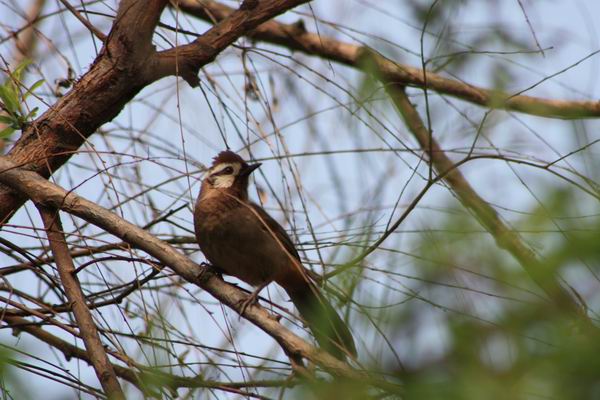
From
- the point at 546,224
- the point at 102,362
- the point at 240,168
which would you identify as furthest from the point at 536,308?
the point at 240,168

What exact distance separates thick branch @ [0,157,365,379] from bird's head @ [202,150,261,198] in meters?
1.72

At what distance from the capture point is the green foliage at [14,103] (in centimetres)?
329

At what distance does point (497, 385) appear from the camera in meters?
1.22

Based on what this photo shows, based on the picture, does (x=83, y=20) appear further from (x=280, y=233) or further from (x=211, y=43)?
(x=280, y=233)

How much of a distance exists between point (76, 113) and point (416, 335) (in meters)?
2.40

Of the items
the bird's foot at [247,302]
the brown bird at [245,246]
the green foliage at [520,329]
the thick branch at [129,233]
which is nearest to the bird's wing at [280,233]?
the brown bird at [245,246]

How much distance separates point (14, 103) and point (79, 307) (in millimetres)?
1027

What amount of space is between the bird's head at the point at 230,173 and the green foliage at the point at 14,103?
1636 mm

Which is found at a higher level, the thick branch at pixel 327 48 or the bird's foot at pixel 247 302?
the thick branch at pixel 327 48

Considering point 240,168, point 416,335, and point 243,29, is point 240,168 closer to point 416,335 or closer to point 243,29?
point 243,29

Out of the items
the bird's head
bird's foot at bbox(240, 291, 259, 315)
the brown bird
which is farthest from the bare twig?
the bird's head

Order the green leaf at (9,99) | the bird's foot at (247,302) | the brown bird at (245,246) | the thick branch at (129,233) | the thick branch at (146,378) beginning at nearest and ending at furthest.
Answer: the thick branch at (146,378) → the bird's foot at (247,302) → the thick branch at (129,233) → the green leaf at (9,99) → the brown bird at (245,246)

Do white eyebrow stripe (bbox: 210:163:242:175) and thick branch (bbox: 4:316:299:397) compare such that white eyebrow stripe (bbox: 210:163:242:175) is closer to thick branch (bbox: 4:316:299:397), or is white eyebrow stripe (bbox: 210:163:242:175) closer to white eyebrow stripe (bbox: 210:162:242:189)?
white eyebrow stripe (bbox: 210:162:242:189)

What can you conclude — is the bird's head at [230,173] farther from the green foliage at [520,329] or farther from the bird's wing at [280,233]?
the green foliage at [520,329]
